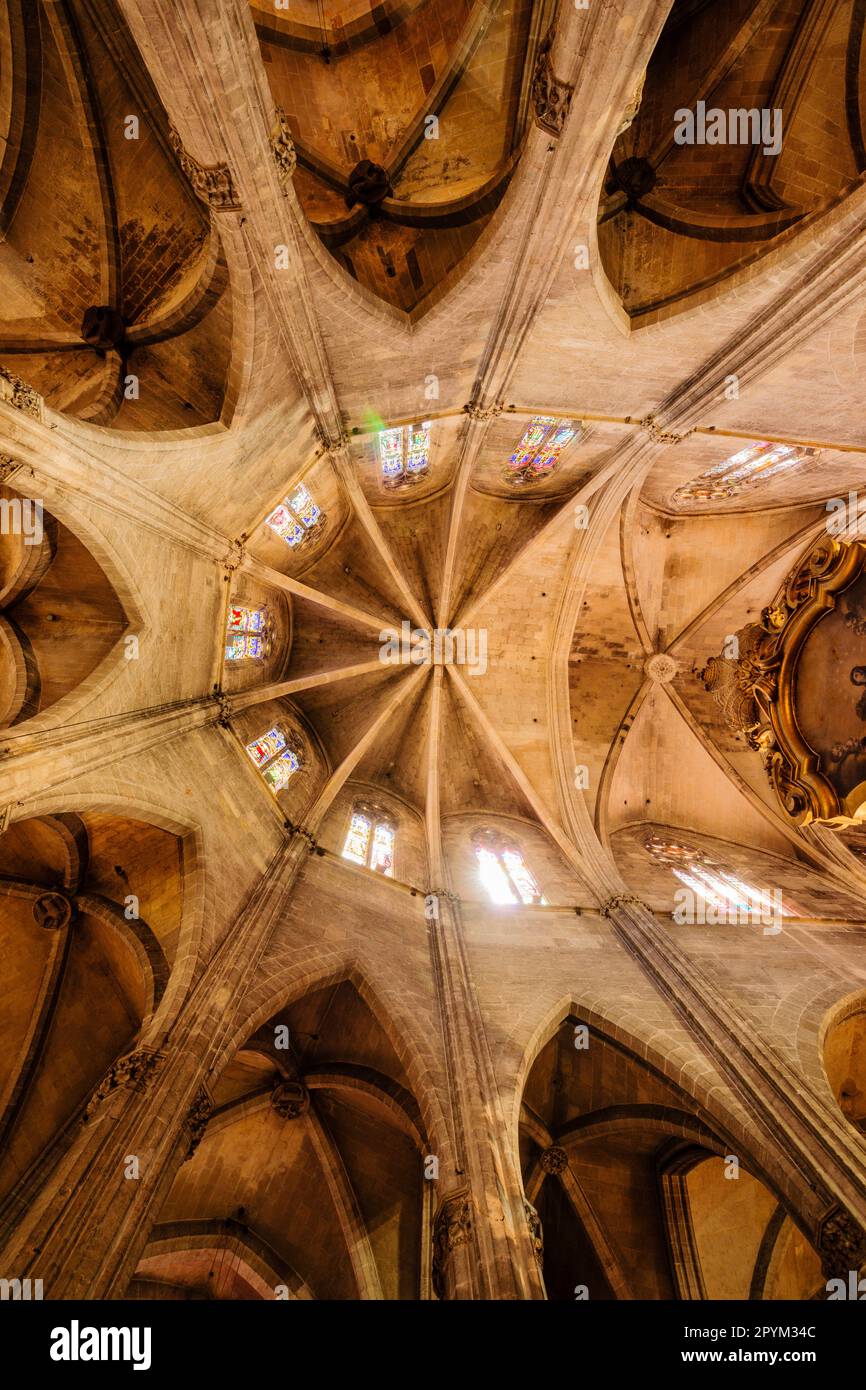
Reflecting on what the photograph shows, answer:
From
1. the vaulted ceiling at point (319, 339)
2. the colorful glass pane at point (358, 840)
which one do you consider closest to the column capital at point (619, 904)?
the vaulted ceiling at point (319, 339)

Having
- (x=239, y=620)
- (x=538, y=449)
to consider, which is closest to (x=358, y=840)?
(x=239, y=620)

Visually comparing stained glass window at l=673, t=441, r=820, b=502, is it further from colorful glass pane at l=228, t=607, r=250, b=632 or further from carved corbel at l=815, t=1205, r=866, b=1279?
carved corbel at l=815, t=1205, r=866, b=1279

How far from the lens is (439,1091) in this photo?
7.06 meters

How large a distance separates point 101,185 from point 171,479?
4.27 meters

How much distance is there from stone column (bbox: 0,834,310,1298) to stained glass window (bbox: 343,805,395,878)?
15.7 ft

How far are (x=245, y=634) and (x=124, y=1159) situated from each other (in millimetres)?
8805

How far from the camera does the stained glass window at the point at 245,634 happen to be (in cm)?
1187

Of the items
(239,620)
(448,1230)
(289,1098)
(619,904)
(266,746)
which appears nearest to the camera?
(448,1230)

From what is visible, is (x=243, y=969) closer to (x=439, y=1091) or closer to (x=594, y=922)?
(x=439, y=1091)

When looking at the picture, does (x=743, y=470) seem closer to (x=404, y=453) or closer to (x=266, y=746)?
(x=404, y=453)

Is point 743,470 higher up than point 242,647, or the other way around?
point 743,470

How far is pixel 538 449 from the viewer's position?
1230 centimetres

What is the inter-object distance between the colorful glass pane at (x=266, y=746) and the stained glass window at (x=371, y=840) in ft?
6.81

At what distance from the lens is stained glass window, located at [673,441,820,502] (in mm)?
10852
